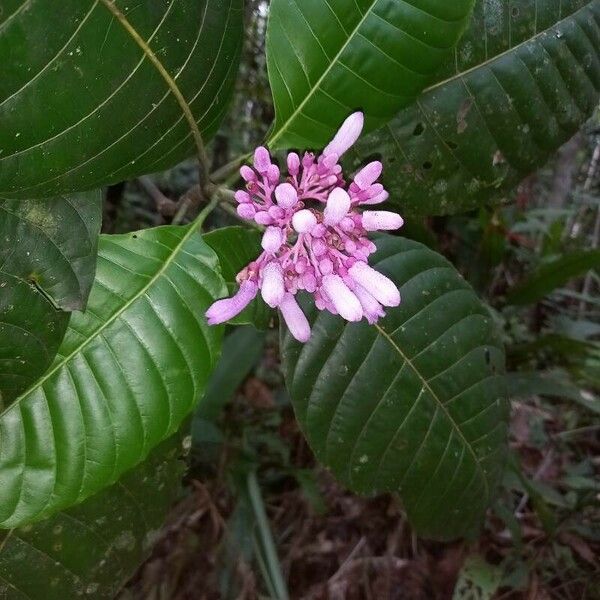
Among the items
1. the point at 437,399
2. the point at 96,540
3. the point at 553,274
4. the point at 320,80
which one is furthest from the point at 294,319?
the point at 553,274

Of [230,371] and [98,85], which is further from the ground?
[98,85]

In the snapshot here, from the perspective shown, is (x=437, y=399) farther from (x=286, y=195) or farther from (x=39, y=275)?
(x=39, y=275)

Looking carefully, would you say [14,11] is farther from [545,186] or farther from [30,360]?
[545,186]

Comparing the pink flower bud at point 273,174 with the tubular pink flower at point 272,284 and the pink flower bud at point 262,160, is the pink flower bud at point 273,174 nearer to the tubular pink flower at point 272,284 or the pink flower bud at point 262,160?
the pink flower bud at point 262,160

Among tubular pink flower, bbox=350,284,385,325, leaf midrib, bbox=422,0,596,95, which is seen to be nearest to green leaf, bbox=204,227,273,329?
tubular pink flower, bbox=350,284,385,325

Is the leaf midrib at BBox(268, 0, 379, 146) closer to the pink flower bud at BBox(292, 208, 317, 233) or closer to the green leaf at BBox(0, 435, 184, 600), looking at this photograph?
the pink flower bud at BBox(292, 208, 317, 233)

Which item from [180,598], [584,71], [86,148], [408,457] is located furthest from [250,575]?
[584,71]

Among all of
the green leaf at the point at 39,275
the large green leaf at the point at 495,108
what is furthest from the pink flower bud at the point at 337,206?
the large green leaf at the point at 495,108
